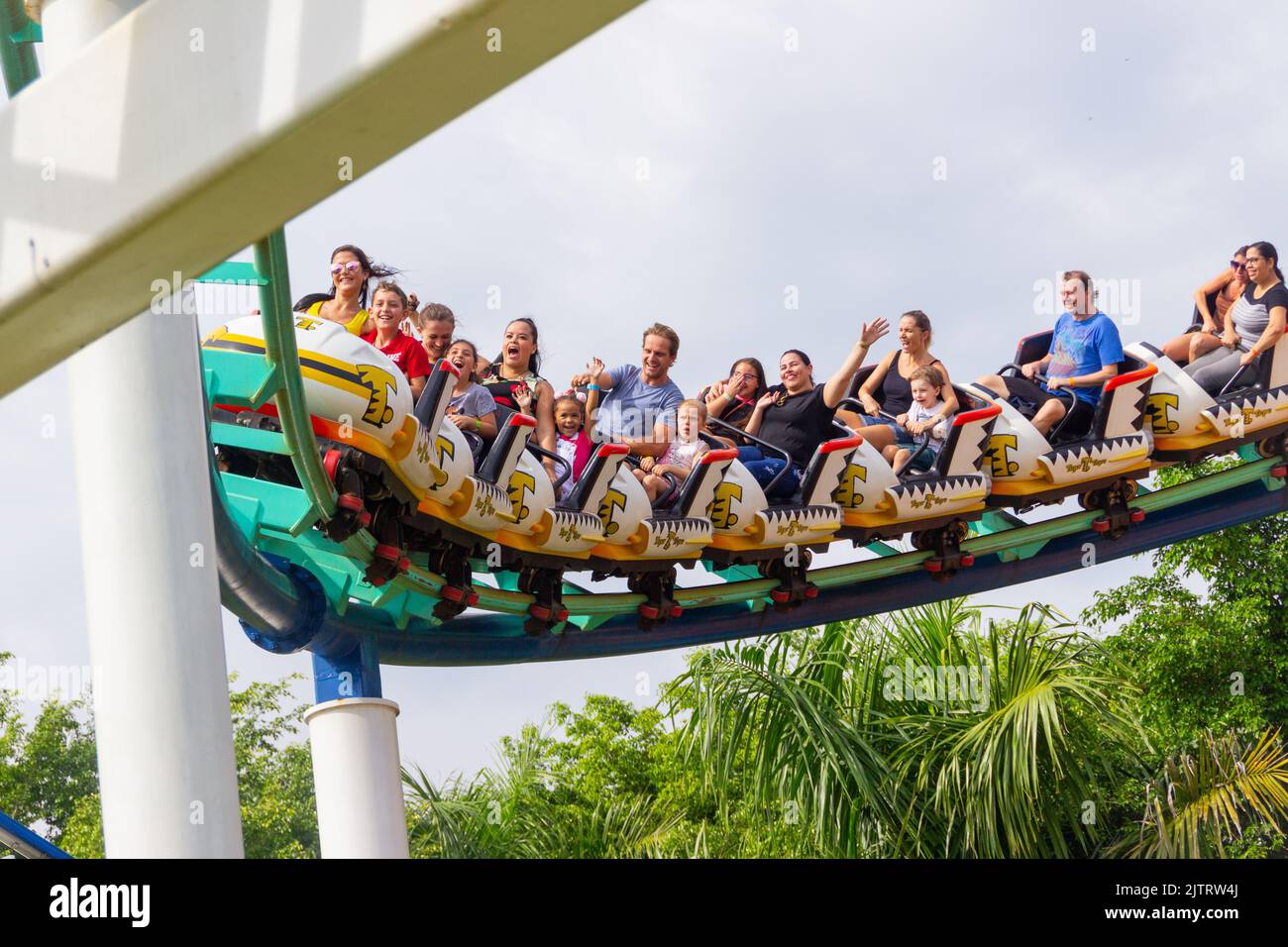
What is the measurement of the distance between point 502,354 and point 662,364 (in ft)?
2.31

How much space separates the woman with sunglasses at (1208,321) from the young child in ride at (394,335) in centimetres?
368

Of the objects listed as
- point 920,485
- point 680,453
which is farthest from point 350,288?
point 920,485

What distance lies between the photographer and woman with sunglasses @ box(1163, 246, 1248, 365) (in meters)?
7.02

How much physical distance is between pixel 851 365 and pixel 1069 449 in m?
1.12

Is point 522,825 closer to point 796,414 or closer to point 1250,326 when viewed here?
point 796,414

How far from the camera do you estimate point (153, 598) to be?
3.17m

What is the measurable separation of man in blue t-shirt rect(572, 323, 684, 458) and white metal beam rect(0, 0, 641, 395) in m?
4.38

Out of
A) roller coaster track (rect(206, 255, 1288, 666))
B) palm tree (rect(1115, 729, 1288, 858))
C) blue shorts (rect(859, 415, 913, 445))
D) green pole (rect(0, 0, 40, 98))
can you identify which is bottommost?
palm tree (rect(1115, 729, 1288, 858))

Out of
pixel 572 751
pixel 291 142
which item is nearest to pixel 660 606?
pixel 291 142

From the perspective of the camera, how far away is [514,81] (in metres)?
1.65

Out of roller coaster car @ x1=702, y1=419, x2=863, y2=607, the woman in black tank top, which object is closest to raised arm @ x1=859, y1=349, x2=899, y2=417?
the woman in black tank top

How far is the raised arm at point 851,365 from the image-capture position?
6324mm

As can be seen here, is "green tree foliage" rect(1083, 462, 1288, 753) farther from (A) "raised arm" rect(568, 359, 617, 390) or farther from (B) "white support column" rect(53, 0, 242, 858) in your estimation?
(B) "white support column" rect(53, 0, 242, 858)
